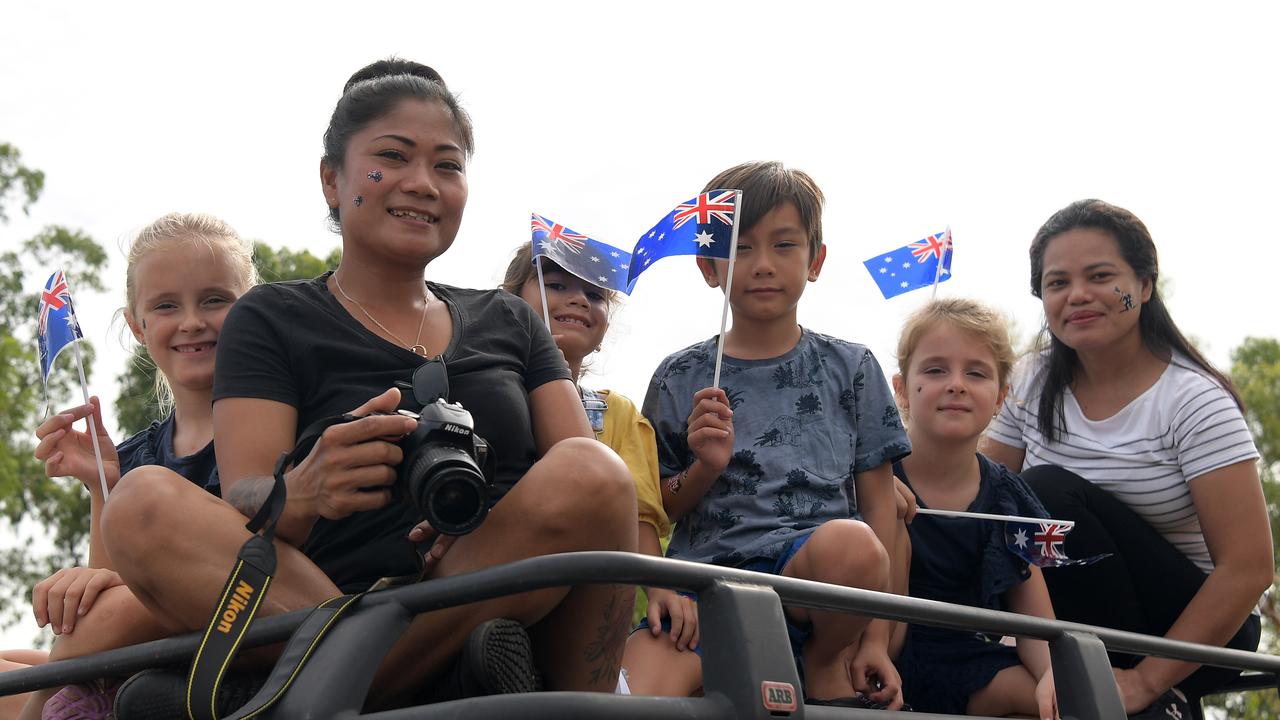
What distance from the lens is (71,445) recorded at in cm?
395

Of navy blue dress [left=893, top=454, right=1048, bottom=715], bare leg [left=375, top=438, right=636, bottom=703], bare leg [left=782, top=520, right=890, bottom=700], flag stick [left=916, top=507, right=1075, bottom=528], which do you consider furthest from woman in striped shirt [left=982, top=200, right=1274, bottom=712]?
bare leg [left=375, top=438, right=636, bottom=703]

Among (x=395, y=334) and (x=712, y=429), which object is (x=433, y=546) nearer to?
(x=395, y=334)

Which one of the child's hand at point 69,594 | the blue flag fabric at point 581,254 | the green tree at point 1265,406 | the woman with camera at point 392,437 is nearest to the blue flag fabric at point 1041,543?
the blue flag fabric at point 581,254

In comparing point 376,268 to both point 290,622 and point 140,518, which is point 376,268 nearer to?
point 140,518

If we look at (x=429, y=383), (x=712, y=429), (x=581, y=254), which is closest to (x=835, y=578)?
(x=712, y=429)

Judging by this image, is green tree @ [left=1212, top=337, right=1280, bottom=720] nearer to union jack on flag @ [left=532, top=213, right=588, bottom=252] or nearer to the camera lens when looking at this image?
union jack on flag @ [left=532, top=213, right=588, bottom=252]

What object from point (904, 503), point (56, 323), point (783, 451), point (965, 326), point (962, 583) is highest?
point (965, 326)

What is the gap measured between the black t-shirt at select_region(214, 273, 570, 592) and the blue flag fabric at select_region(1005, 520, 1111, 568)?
1808mm

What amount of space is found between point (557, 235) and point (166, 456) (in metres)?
1.63

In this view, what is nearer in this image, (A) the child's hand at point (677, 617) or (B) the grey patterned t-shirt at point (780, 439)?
(A) the child's hand at point (677, 617)

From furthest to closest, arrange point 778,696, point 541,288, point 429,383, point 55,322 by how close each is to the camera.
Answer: point 541,288, point 55,322, point 429,383, point 778,696

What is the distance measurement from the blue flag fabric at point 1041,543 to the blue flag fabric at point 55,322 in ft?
10.4

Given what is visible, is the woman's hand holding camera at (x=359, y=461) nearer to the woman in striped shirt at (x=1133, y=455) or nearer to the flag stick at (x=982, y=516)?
the flag stick at (x=982, y=516)

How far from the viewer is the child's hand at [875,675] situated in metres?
3.72
